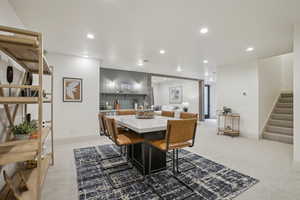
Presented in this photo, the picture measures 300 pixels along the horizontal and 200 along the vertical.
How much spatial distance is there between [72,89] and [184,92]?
686 centimetres

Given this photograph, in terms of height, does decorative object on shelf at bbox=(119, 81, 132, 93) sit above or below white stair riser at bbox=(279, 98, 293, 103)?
above

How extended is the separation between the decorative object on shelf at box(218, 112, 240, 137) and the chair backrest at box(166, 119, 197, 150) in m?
3.60

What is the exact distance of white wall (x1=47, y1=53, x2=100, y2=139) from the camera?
12.9 feet

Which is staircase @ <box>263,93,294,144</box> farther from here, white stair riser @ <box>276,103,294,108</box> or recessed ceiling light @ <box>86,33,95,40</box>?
recessed ceiling light @ <box>86,33,95,40</box>

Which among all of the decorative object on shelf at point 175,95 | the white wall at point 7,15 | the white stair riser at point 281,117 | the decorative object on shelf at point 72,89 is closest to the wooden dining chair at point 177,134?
the white wall at point 7,15

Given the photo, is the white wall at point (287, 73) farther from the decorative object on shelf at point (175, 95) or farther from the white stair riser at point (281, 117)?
the decorative object on shelf at point (175, 95)

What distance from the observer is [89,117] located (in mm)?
4344

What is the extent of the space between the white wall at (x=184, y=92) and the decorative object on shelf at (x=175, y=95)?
25 centimetres

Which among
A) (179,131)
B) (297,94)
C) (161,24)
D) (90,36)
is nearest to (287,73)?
(297,94)

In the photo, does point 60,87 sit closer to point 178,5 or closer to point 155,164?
point 155,164

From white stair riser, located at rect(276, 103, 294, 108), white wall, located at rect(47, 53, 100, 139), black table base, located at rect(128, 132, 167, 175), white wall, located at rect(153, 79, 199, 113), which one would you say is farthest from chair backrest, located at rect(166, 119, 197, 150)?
white wall, located at rect(153, 79, 199, 113)

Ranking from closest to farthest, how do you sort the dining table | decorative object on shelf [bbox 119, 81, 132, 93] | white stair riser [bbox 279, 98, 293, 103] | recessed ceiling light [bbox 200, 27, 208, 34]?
the dining table, recessed ceiling light [bbox 200, 27, 208, 34], white stair riser [bbox 279, 98, 293, 103], decorative object on shelf [bbox 119, 81, 132, 93]

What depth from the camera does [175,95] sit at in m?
9.59

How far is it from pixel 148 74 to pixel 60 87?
3.75m
